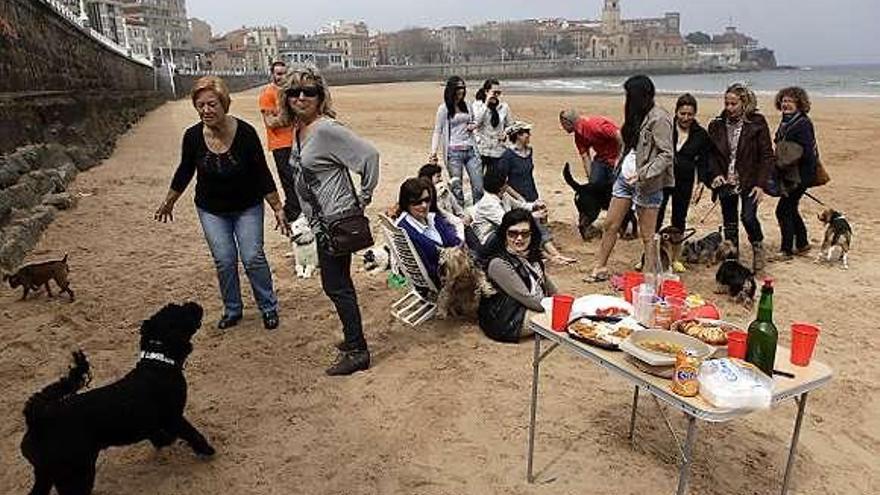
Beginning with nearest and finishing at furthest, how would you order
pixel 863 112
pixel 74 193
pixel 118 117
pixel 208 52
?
pixel 74 193 → pixel 118 117 → pixel 863 112 → pixel 208 52

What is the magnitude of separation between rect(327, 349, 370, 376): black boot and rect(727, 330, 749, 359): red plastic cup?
222cm

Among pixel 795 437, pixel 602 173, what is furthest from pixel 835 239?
pixel 795 437

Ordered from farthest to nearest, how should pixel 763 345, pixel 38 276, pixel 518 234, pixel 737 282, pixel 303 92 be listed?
1. pixel 737 282
2. pixel 38 276
3. pixel 518 234
4. pixel 303 92
5. pixel 763 345

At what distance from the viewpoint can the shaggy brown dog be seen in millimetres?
4293

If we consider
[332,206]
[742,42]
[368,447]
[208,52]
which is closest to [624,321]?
[368,447]

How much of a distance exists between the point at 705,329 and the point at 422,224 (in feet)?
7.63

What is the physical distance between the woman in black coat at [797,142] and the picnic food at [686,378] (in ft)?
15.4

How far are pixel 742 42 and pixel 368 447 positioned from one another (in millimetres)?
193530

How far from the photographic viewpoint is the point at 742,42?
169 meters

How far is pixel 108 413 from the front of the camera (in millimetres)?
2498

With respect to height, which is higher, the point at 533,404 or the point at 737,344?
the point at 737,344

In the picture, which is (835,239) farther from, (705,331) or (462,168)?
(705,331)

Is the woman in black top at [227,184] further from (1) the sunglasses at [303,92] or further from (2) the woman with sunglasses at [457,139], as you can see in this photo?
(2) the woman with sunglasses at [457,139]

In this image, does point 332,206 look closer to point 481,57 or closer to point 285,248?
point 285,248
